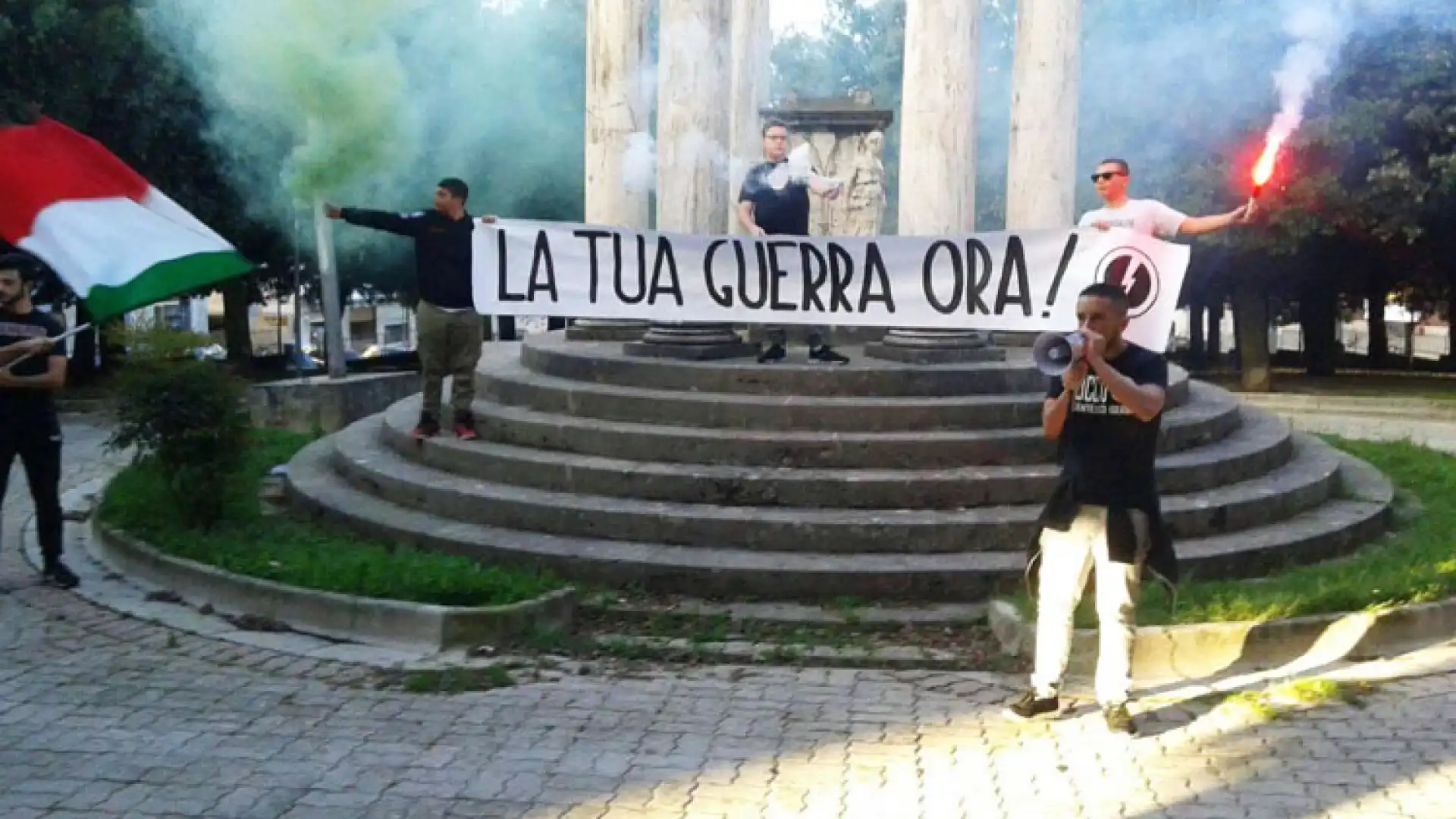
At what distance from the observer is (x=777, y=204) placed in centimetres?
1057

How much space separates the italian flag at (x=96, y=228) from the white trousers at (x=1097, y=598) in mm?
4252

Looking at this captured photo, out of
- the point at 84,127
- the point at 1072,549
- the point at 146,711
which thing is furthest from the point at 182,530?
the point at 84,127

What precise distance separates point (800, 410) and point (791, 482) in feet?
2.69

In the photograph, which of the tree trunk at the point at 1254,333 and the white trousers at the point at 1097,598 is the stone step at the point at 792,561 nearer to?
the white trousers at the point at 1097,598

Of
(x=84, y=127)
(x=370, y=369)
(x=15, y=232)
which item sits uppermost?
(x=84, y=127)

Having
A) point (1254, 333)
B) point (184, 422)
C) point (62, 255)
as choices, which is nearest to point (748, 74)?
point (184, 422)

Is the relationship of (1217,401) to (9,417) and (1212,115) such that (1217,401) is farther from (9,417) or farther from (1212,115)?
(1212,115)

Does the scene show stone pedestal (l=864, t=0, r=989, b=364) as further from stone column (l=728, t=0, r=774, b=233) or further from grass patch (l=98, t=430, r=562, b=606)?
stone column (l=728, t=0, r=774, b=233)

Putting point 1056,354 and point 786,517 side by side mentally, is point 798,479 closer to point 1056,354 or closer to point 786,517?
point 786,517

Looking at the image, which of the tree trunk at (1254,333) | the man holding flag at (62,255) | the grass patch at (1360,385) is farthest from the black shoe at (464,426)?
the tree trunk at (1254,333)

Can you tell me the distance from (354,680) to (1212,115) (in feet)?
60.9

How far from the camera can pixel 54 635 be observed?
7434 mm

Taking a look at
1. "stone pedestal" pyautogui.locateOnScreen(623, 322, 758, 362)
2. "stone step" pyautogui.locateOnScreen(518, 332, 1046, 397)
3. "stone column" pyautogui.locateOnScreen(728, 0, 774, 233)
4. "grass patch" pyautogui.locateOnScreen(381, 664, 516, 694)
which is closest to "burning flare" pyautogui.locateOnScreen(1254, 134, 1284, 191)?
"stone step" pyautogui.locateOnScreen(518, 332, 1046, 397)

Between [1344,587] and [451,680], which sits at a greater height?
[1344,587]
